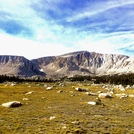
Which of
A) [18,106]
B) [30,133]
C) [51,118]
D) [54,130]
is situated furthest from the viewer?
[18,106]

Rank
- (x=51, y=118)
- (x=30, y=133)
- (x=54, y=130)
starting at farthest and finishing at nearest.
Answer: (x=51, y=118), (x=54, y=130), (x=30, y=133)

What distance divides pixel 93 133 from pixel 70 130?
84.6 inches

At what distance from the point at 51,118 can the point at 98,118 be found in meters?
5.96

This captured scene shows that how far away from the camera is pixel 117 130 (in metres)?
22.2

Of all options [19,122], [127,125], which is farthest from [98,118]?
[19,122]

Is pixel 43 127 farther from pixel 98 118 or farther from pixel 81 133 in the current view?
pixel 98 118

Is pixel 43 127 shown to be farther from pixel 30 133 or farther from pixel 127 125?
pixel 127 125

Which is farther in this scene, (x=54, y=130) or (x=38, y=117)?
(x=38, y=117)

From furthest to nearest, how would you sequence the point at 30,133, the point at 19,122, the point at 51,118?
1. the point at 51,118
2. the point at 19,122
3. the point at 30,133

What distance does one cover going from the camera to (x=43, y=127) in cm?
2239

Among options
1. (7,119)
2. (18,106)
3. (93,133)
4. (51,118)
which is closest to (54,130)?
(93,133)

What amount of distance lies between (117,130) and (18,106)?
1884 centimetres

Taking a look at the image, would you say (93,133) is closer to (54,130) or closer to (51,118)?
(54,130)

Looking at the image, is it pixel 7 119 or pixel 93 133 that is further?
pixel 7 119
